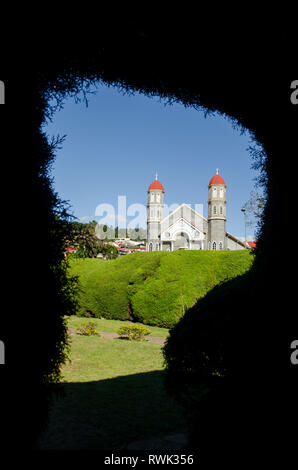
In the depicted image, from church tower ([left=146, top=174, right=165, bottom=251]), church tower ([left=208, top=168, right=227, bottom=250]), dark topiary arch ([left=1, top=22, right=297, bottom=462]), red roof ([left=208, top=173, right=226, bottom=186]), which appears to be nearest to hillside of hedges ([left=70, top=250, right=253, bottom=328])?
dark topiary arch ([left=1, top=22, right=297, bottom=462])

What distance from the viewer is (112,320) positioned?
15.7m

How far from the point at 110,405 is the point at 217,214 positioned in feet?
159

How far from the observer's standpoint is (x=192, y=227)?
2069 inches

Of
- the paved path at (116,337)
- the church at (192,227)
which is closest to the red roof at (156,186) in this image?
the church at (192,227)

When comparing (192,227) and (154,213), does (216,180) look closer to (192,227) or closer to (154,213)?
(192,227)

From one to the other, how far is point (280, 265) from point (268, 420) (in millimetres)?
1094

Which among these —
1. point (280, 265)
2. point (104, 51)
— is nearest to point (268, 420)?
point (280, 265)

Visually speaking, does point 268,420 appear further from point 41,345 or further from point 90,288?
point 90,288

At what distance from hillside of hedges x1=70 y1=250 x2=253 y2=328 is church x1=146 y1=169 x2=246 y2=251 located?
1420 inches

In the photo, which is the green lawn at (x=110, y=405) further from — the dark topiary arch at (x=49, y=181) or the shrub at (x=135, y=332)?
the shrub at (x=135, y=332)

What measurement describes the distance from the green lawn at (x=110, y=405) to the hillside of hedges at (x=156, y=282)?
15.9 feet

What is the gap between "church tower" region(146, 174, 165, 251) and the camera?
181 feet

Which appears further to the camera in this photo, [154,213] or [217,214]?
[154,213]

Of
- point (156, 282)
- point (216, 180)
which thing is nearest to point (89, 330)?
point (156, 282)
